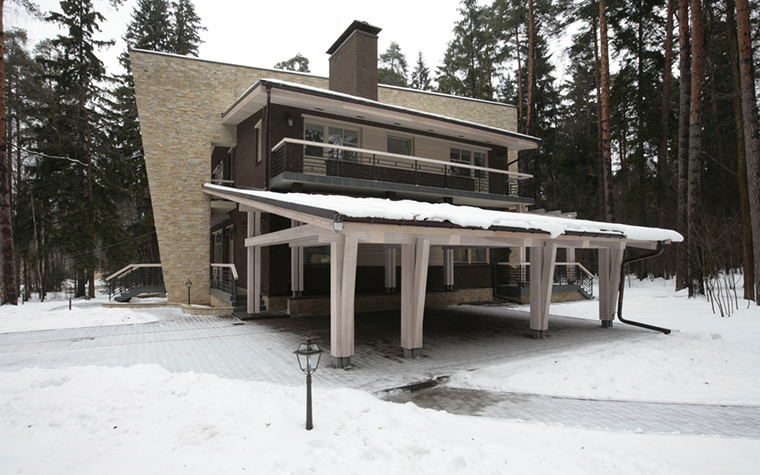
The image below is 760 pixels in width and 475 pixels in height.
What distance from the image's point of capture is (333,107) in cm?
1360

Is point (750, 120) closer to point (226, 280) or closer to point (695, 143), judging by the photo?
point (695, 143)

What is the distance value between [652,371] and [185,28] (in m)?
31.5

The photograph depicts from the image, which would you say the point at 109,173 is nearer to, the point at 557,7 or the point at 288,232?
the point at 288,232

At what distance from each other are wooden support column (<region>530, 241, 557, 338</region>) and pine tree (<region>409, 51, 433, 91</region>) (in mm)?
34734

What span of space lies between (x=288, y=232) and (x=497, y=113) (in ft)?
56.8

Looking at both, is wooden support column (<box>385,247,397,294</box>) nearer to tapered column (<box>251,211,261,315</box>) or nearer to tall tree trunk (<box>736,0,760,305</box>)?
tapered column (<box>251,211,261,315</box>)

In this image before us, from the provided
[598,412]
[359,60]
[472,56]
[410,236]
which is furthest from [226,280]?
[472,56]

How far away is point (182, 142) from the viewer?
15.6 meters

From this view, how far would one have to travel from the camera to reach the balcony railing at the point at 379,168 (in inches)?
510

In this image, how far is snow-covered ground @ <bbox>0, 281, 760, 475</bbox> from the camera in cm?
353

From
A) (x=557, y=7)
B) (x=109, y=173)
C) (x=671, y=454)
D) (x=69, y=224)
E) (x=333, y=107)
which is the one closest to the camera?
(x=671, y=454)

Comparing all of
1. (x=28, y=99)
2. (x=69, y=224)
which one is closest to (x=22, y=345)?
(x=69, y=224)

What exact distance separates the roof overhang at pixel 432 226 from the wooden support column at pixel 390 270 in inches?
231

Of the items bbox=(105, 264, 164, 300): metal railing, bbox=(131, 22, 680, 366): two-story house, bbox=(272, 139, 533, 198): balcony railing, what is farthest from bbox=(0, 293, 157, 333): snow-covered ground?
bbox=(272, 139, 533, 198): balcony railing
